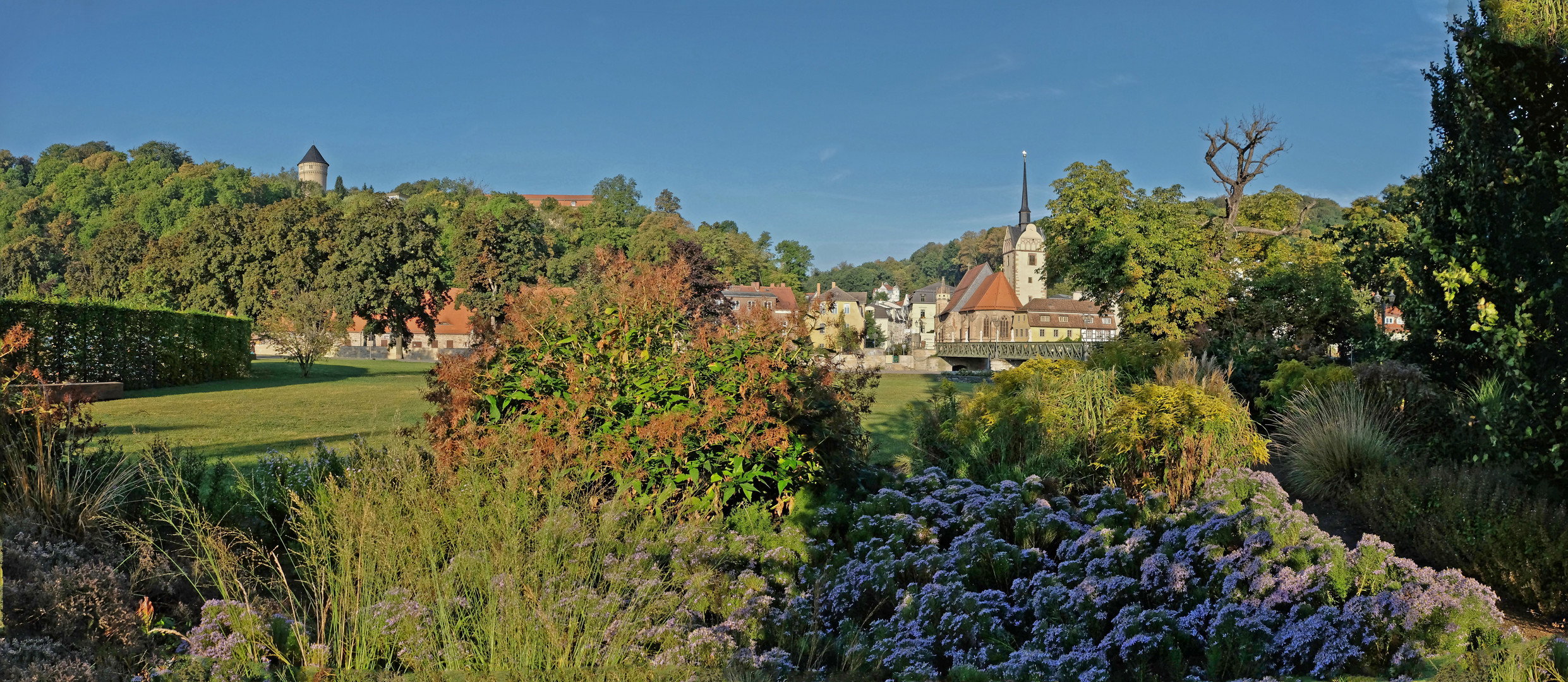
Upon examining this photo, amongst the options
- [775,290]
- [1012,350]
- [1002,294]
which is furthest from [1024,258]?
[1012,350]

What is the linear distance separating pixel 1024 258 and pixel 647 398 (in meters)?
101

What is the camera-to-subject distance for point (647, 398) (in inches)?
214

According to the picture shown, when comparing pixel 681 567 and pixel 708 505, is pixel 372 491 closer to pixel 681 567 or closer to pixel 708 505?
pixel 681 567

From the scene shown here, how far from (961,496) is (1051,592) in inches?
76.4

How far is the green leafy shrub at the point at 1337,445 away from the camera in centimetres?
663

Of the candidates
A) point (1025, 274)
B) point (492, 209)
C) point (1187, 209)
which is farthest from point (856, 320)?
point (1187, 209)

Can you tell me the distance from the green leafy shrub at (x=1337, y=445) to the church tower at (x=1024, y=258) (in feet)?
313

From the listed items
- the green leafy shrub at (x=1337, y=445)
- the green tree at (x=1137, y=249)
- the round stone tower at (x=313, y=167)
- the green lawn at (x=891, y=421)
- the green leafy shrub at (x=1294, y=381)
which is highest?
the round stone tower at (x=313, y=167)

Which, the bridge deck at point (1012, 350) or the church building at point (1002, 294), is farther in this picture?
the church building at point (1002, 294)

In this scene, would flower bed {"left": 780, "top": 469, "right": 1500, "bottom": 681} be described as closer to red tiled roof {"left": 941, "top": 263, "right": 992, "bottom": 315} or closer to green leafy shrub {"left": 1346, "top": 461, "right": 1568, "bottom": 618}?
green leafy shrub {"left": 1346, "top": 461, "right": 1568, "bottom": 618}

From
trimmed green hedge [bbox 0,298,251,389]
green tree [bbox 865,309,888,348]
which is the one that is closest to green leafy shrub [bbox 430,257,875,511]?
trimmed green hedge [bbox 0,298,251,389]

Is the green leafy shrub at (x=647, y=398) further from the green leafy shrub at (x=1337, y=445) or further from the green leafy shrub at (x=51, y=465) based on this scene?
the green leafy shrub at (x=1337, y=445)

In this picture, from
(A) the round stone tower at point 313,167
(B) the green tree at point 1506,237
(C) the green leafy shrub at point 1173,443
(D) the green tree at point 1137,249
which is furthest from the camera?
(A) the round stone tower at point 313,167

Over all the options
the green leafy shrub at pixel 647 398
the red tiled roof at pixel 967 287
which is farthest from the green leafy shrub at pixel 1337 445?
the red tiled roof at pixel 967 287
